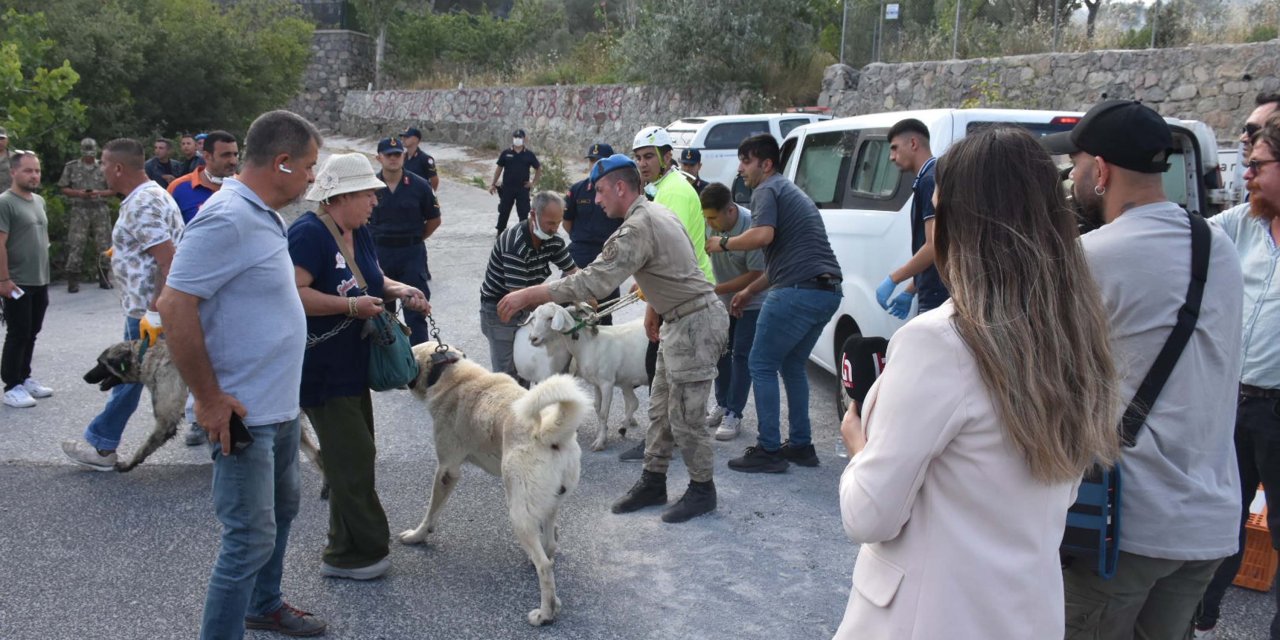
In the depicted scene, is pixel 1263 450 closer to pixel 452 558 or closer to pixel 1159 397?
pixel 1159 397

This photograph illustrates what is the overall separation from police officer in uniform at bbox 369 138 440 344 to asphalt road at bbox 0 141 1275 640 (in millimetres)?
1523

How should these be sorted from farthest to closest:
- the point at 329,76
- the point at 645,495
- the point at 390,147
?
1. the point at 329,76
2. the point at 390,147
3. the point at 645,495

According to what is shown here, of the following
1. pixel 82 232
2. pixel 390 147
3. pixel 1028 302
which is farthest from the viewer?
pixel 82 232

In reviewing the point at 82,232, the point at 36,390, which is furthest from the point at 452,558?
the point at 82,232

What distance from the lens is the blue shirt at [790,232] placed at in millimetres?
5441

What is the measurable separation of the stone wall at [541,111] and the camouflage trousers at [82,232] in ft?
44.3

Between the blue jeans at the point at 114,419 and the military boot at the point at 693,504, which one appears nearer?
the military boot at the point at 693,504

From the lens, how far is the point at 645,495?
5047mm

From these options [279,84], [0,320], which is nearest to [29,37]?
[279,84]

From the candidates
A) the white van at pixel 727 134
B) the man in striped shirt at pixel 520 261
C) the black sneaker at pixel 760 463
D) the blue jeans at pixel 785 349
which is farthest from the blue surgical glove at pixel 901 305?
the white van at pixel 727 134

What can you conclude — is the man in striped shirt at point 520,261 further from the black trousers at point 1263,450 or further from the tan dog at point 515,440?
the black trousers at point 1263,450

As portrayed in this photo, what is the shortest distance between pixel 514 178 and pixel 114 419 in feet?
29.1

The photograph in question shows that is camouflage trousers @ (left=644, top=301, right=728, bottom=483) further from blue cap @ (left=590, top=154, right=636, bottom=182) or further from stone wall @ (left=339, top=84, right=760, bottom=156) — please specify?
stone wall @ (left=339, top=84, right=760, bottom=156)

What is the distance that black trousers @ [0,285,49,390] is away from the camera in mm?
6801
